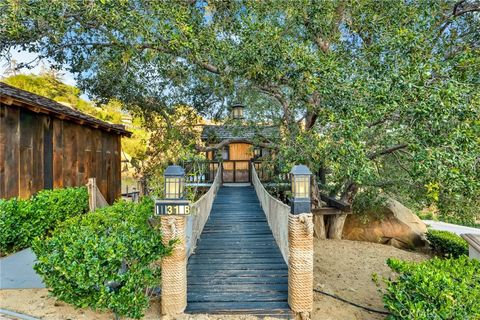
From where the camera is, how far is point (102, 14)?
14.8 feet

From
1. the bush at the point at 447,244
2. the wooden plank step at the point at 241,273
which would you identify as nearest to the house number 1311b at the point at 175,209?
the wooden plank step at the point at 241,273

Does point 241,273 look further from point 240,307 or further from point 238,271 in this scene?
point 240,307

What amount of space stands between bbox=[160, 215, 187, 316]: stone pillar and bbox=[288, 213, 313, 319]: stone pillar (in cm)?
152

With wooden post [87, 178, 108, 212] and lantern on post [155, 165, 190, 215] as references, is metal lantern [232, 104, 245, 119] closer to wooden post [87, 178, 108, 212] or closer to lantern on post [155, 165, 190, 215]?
wooden post [87, 178, 108, 212]

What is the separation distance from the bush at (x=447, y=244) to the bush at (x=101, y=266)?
942 cm

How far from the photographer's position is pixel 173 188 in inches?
A: 144

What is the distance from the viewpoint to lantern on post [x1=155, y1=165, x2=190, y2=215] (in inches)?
141

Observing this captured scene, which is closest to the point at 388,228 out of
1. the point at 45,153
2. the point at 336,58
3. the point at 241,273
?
the point at 336,58

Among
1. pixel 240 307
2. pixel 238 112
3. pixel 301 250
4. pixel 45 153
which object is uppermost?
pixel 238 112

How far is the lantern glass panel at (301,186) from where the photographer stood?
3.71 m

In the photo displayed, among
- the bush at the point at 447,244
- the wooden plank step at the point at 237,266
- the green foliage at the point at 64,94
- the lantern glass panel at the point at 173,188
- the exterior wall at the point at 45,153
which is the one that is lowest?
the bush at the point at 447,244

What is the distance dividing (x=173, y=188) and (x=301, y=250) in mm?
1988

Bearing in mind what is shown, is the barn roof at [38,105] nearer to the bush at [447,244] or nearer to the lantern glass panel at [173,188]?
the lantern glass panel at [173,188]

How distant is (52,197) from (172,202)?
3616 mm
